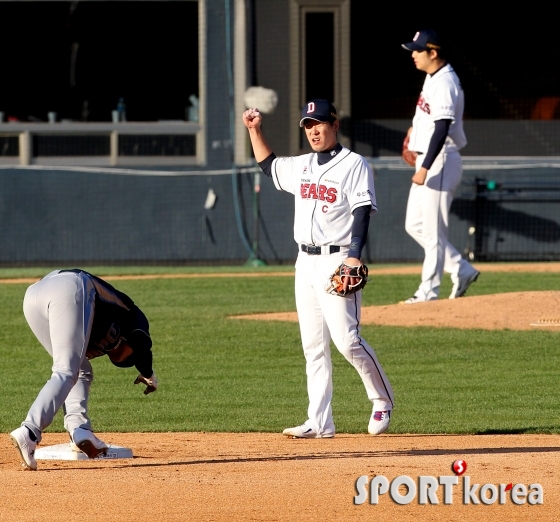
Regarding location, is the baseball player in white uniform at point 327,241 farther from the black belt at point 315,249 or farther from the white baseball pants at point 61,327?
the white baseball pants at point 61,327

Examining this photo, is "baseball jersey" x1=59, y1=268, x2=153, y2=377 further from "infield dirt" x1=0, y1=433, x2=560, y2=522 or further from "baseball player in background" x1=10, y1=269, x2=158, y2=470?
"infield dirt" x1=0, y1=433, x2=560, y2=522

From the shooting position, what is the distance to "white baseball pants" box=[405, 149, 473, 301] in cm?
1226

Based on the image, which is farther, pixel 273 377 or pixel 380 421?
pixel 273 377

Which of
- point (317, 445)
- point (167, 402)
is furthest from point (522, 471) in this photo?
point (167, 402)

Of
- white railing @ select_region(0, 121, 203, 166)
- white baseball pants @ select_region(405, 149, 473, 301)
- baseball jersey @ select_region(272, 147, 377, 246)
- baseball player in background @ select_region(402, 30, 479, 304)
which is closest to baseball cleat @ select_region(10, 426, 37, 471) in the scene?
baseball jersey @ select_region(272, 147, 377, 246)

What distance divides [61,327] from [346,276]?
1.65 metres

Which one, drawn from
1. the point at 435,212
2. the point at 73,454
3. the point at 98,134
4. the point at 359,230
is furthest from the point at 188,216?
the point at 73,454

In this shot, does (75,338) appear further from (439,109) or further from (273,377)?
(439,109)

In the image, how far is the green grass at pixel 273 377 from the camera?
848cm

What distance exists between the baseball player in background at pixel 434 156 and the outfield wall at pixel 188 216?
7.15 m

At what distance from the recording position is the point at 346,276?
682 centimetres

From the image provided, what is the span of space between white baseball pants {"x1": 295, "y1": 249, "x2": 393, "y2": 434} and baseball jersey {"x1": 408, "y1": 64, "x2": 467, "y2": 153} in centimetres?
499

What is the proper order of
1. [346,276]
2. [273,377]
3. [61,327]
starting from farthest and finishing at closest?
[273,377] < [346,276] < [61,327]

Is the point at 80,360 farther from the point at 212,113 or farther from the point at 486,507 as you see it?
the point at 212,113
